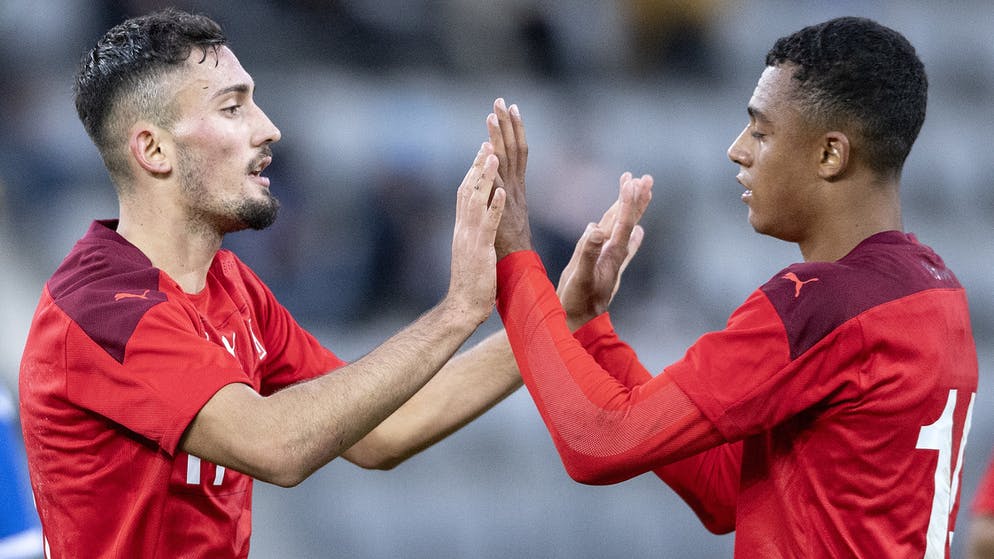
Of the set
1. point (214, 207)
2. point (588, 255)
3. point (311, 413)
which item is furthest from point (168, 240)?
point (588, 255)

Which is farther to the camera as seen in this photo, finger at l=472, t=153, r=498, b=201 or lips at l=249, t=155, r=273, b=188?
lips at l=249, t=155, r=273, b=188

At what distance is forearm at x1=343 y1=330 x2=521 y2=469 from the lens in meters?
3.22

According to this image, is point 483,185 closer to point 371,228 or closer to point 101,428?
point 101,428

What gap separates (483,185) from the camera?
108 inches

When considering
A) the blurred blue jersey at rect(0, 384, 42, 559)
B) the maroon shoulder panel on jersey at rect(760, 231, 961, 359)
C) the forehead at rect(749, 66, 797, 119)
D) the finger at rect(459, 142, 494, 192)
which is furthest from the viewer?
the blurred blue jersey at rect(0, 384, 42, 559)

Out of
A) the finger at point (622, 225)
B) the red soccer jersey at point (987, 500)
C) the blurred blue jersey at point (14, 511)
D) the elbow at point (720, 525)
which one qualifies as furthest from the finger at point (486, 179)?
the blurred blue jersey at point (14, 511)

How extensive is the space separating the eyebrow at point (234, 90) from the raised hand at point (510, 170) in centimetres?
62

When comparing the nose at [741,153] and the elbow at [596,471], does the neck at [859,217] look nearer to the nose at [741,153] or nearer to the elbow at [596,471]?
the nose at [741,153]

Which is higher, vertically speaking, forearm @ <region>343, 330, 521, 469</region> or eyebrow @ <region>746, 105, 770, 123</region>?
eyebrow @ <region>746, 105, 770, 123</region>

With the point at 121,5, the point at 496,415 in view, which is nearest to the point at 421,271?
the point at 496,415

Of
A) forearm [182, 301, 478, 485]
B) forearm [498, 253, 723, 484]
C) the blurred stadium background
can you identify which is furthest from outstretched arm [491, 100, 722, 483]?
the blurred stadium background

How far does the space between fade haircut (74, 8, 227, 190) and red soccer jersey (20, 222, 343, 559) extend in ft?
0.94

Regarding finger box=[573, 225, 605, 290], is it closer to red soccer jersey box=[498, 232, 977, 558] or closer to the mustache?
red soccer jersey box=[498, 232, 977, 558]

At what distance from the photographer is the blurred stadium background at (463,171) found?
5.72 meters
